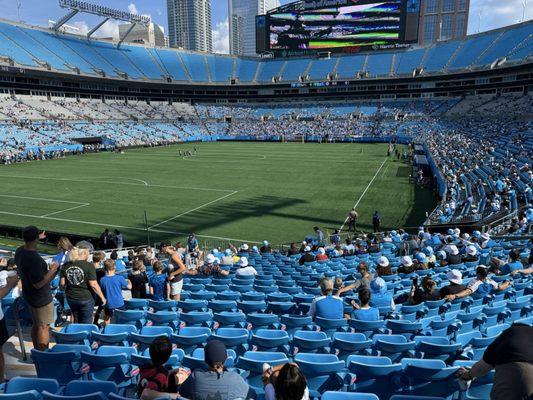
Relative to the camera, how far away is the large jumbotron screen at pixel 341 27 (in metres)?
88.3

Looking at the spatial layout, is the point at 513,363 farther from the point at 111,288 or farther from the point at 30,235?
the point at 111,288

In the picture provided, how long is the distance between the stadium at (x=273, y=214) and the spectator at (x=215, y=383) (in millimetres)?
19

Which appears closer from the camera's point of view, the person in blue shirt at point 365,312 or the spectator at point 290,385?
the spectator at point 290,385

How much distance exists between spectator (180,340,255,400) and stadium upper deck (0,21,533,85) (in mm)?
81928

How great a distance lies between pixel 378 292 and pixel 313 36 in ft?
320

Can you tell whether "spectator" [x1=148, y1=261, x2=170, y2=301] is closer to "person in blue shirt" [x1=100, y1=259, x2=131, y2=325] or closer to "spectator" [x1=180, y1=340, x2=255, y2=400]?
"person in blue shirt" [x1=100, y1=259, x2=131, y2=325]

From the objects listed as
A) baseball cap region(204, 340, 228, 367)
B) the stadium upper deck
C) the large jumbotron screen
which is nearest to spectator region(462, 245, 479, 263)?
baseball cap region(204, 340, 228, 367)

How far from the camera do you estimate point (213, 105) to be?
343 feet

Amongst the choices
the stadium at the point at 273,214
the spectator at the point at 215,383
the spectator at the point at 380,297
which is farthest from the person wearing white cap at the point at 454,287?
the spectator at the point at 215,383

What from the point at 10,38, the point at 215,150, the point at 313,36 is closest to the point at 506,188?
the point at 215,150

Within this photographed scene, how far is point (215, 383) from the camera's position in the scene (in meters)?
4.03

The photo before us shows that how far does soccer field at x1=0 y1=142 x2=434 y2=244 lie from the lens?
24828mm

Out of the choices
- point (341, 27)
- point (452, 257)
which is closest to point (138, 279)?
point (452, 257)

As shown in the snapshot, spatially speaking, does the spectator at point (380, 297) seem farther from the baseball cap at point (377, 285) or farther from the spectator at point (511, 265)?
the spectator at point (511, 265)
